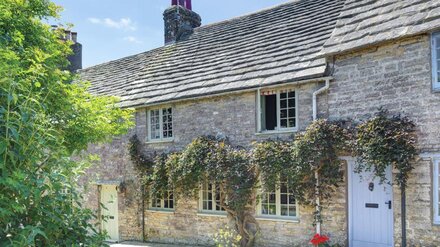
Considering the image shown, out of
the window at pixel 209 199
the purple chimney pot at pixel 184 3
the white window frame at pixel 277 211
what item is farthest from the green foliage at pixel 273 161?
the purple chimney pot at pixel 184 3

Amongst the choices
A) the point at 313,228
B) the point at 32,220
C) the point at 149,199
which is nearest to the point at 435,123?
the point at 313,228

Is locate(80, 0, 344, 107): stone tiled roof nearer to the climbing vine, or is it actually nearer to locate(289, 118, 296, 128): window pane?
locate(289, 118, 296, 128): window pane

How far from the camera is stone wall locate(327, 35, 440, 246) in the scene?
949cm

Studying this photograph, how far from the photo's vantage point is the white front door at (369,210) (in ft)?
34.1

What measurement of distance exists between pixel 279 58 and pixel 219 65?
2.71 metres

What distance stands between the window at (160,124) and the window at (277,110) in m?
3.88

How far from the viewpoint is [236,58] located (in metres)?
14.9

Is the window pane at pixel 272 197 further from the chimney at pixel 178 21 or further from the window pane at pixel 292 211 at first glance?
the chimney at pixel 178 21

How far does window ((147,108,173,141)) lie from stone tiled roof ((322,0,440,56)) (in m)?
6.51

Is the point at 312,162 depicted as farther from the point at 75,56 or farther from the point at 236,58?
the point at 75,56

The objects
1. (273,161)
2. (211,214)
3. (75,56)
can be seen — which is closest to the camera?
(273,161)

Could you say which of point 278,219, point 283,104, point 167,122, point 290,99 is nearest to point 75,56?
point 167,122

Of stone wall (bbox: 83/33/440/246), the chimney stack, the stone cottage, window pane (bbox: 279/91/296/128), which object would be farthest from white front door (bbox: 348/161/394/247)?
the chimney stack

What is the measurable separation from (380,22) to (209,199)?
758 cm
